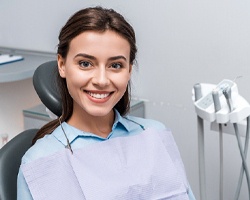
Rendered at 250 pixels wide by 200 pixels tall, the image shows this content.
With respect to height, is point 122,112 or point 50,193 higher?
point 122,112

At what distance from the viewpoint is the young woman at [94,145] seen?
1.00m

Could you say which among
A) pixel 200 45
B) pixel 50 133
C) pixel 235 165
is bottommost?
pixel 235 165

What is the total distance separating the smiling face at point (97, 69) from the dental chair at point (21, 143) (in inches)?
10.0

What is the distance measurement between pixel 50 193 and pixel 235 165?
39.9 inches

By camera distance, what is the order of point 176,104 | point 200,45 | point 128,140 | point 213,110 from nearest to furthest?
1. point 128,140
2. point 213,110
3. point 200,45
4. point 176,104

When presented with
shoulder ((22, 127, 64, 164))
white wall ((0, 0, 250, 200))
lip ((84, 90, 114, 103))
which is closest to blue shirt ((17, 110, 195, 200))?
shoulder ((22, 127, 64, 164))

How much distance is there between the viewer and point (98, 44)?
0.99 metres

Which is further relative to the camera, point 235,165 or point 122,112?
point 235,165

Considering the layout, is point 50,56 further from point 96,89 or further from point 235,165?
point 96,89

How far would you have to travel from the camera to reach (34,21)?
91.2 inches

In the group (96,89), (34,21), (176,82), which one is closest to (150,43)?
(176,82)

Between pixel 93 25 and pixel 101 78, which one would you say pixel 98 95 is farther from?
pixel 93 25

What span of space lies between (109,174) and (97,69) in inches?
10.4

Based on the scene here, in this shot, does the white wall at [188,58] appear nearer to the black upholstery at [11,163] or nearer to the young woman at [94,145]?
the young woman at [94,145]
